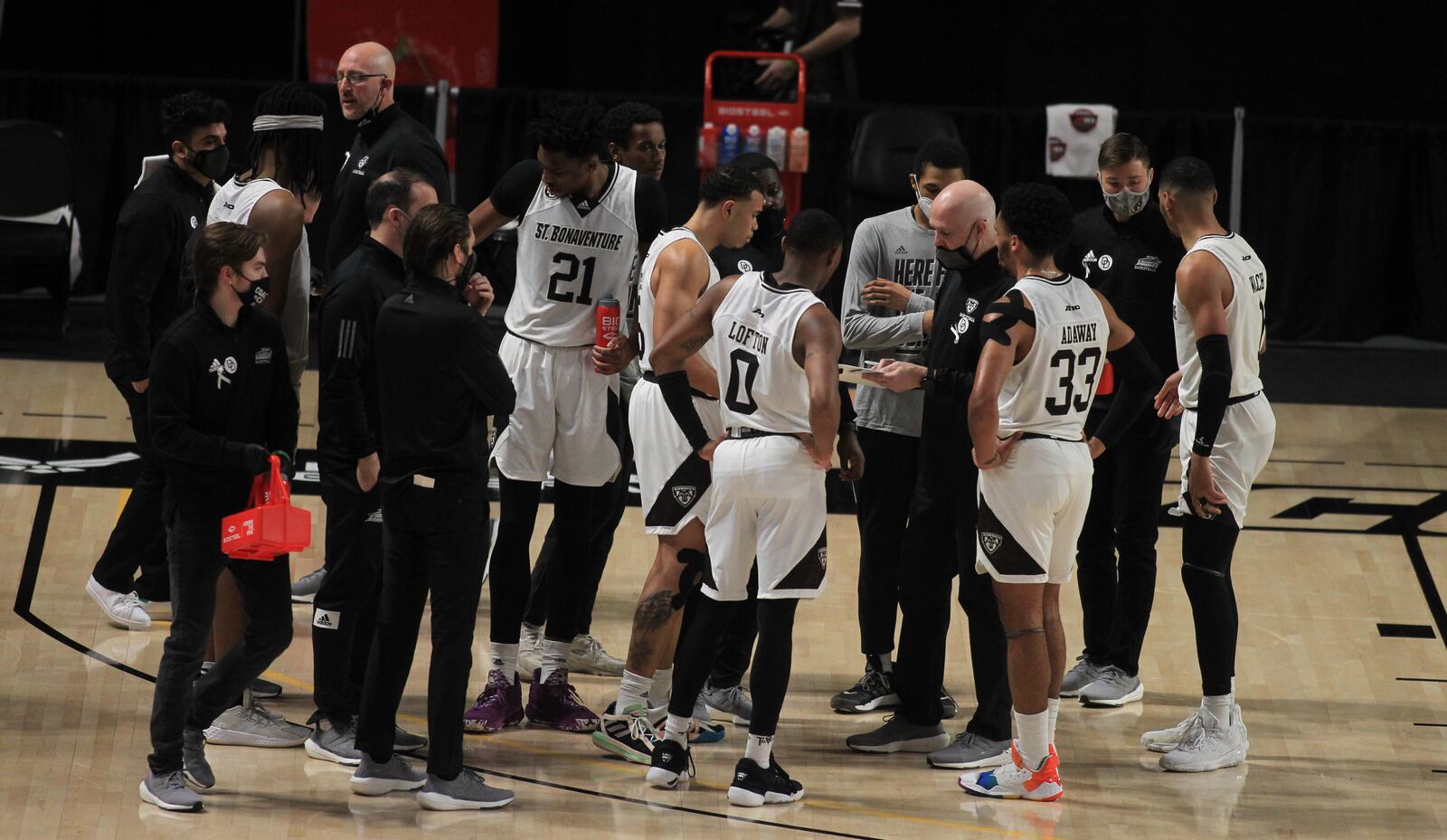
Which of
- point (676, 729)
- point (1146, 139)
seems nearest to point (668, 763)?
point (676, 729)

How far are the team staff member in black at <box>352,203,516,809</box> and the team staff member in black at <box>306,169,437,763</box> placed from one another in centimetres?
14

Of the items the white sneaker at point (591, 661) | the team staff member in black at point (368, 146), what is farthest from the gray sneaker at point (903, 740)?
the team staff member in black at point (368, 146)

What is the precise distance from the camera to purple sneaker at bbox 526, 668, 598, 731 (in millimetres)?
5711

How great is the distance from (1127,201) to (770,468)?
197cm

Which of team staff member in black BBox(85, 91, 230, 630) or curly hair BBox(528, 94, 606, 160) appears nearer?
curly hair BBox(528, 94, 606, 160)

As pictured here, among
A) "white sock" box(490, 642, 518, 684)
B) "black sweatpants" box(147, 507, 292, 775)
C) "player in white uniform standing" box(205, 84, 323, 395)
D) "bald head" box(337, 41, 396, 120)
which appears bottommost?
"white sock" box(490, 642, 518, 684)

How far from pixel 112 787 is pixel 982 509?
2.66 meters

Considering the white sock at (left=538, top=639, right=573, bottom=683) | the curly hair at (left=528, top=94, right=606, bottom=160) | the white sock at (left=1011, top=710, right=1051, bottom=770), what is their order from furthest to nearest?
the white sock at (left=538, top=639, right=573, bottom=683)
the curly hair at (left=528, top=94, right=606, bottom=160)
the white sock at (left=1011, top=710, right=1051, bottom=770)

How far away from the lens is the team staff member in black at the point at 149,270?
615cm

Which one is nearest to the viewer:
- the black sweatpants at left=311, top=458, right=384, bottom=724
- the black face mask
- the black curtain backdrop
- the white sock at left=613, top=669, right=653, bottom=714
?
the black sweatpants at left=311, top=458, right=384, bottom=724

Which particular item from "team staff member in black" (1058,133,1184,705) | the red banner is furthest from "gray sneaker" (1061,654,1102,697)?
the red banner

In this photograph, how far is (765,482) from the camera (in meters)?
4.98

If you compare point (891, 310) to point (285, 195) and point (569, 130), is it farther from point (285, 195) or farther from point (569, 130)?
point (285, 195)

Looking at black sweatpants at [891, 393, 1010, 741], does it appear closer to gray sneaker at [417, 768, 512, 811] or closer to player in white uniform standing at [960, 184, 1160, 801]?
player in white uniform standing at [960, 184, 1160, 801]
